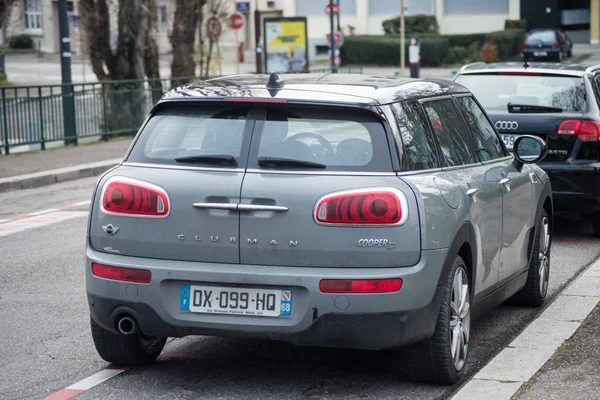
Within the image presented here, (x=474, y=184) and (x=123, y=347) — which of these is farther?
(x=474, y=184)

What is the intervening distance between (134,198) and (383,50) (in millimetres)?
55028

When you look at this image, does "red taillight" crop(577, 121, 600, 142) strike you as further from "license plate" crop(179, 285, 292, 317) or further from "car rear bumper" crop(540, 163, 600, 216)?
"license plate" crop(179, 285, 292, 317)

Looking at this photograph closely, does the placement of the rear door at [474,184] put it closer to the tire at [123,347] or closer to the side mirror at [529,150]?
the side mirror at [529,150]

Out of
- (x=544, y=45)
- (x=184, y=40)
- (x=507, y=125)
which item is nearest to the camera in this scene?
(x=507, y=125)

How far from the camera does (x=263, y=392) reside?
18.7 feet

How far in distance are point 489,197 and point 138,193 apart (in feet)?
6.59

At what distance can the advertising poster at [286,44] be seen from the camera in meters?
35.6

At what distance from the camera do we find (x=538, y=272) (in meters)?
7.64

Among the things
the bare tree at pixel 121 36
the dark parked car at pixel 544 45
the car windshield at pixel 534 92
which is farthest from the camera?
the dark parked car at pixel 544 45

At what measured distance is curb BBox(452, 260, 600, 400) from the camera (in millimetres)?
5559

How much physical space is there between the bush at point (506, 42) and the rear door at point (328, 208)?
180ft

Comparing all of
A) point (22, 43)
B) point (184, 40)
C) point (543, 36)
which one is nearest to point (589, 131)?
point (184, 40)

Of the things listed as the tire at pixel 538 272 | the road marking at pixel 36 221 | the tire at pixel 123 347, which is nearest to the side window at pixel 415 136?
the tire at pixel 123 347

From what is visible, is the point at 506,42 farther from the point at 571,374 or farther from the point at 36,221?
the point at 571,374
